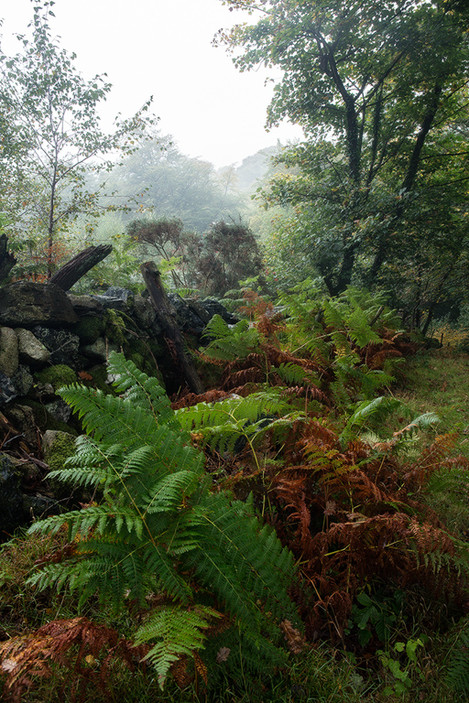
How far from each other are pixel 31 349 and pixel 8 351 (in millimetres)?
185

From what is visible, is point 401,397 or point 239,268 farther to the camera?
point 239,268

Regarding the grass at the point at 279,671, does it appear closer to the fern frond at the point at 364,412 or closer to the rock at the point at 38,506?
the rock at the point at 38,506

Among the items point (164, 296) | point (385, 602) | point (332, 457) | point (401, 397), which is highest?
point (164, 296)

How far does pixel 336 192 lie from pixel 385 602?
26.4 feet

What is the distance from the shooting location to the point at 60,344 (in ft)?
10.5

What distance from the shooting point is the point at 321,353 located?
3842 millimetres

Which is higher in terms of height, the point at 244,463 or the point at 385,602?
the point at 244,463

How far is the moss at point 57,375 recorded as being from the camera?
9.34ft

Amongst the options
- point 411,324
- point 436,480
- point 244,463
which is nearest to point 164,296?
point 244,463

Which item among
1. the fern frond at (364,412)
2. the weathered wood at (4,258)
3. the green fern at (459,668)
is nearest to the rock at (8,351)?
the weathered wood at (4,258)

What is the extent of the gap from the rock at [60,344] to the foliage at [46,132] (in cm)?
499

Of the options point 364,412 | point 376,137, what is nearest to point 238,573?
point 364,412

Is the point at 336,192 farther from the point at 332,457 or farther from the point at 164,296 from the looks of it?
the point at 332,457

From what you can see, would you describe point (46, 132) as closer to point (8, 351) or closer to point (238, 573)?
point (8, 351)
